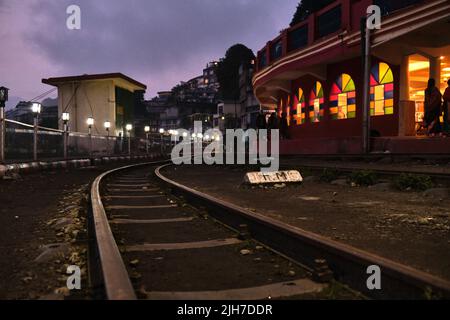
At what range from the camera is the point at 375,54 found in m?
17.5

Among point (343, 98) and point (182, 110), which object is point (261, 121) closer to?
point (343, 98)

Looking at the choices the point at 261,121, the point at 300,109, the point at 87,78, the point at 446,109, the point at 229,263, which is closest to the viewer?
the point at 229,263

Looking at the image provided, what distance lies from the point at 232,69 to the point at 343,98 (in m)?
70.9

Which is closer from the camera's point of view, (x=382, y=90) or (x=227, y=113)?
(x=382, y=90)

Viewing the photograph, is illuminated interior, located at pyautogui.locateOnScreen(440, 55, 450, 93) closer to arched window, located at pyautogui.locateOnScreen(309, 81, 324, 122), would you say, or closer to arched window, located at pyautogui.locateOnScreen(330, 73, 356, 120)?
arched window, located at pyautogui.locateOnScreen(330, 73, 356, 120)

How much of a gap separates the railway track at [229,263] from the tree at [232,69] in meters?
82.9

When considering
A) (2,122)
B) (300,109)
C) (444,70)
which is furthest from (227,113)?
(2,122)

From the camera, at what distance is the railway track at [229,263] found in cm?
303

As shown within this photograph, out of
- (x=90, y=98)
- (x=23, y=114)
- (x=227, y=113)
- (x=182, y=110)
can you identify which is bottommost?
(x=23, y=114)

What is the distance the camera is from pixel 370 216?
616cm

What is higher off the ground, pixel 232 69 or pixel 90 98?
pixel 232 69

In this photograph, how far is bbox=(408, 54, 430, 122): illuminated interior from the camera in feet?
59.6
